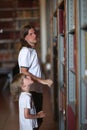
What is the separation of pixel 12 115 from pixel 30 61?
2151 millimetres

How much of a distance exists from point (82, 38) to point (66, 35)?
2.18 ft

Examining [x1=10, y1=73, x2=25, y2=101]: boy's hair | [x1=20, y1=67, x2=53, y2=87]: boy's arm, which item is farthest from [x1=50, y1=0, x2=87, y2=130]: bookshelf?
[x1=10, y1=73, x2=25, y2=101]: boy's hair

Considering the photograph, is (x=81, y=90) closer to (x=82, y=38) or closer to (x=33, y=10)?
(x=82, y=38)

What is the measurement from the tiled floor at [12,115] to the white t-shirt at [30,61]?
1.26m

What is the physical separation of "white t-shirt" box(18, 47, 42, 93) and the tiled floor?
4.13ft

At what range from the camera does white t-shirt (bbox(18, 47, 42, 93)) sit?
307 cm

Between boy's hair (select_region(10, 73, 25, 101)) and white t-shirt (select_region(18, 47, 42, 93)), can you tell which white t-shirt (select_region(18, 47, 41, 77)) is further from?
boy's hair (select_region(10, 73, 25, 101))

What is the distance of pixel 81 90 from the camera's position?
2.31 meters

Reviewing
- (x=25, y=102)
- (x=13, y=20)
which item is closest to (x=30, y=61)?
(x=25, y=102)

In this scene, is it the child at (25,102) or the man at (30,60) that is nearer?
the child at (25,102)

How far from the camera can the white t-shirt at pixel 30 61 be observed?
3.07 meters

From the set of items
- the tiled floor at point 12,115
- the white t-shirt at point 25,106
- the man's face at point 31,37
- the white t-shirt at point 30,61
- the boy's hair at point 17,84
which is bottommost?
the tiled floor at point 12,115

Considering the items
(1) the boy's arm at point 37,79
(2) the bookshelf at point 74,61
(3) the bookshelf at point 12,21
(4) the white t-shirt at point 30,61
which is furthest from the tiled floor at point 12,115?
(3) the bookshelf at point 12,21

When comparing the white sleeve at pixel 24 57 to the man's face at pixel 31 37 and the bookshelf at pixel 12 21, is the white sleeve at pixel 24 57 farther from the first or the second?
the bookshelf at pixel 12 21
